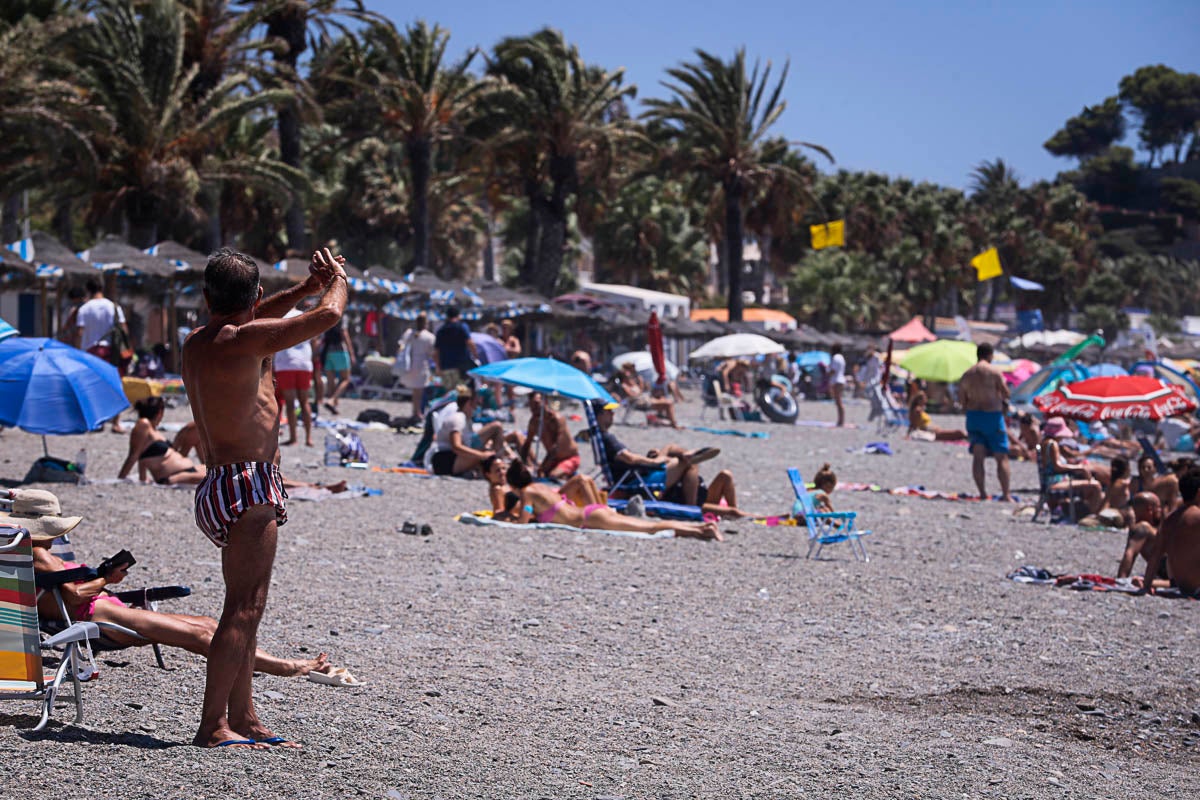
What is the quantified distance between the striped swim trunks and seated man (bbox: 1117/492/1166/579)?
6.45 meters

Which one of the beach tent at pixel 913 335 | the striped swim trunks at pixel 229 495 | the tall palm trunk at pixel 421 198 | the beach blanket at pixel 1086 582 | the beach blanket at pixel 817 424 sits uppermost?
the tall palm trunk at pixel 421 198

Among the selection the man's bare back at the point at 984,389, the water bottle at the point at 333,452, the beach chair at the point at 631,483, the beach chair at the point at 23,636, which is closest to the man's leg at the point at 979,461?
the man's bare back at the point at 984,389

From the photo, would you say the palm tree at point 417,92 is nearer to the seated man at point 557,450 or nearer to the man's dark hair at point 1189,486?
the seated man at point 557,450

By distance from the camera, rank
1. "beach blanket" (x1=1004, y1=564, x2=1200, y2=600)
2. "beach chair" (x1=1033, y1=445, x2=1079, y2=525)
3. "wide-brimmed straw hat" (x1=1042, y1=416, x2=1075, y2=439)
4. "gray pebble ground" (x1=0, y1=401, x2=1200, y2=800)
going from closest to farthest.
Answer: "gray pebble ground" (x1=0, y1=401, x2=1200, y2=800)
"beach blanket" (x1=1004, y1=564, x2=1200, y2=600)
"beach chair" (x1=1033, y1=445, x2=1079, y2=525)
"wide-brimmed straw hat" (x1=1042, y1=416, x2=1075, y2=439)

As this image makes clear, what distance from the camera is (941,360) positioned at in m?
20.0

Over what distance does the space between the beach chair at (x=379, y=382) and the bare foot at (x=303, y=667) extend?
1633cm

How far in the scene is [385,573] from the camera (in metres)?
7.71

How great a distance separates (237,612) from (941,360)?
17325mm

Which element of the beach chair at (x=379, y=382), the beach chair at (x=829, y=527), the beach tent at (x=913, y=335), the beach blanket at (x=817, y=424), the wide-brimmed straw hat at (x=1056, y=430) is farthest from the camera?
the beach tent at (x=913, y=335)

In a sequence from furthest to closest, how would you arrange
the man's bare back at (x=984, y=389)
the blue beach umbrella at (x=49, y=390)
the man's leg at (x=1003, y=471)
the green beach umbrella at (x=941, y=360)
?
the green beach umbrella at (x=941, y=360), the man's leg at (x=1003, y=471), the man's bare back at (x=984, y=389), the blue beach umbrella at (x=49, y=390)

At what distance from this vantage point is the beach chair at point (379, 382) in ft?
70.6

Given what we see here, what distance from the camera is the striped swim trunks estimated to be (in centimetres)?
384

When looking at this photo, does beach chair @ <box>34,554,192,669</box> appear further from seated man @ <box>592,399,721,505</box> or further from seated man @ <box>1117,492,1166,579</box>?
seated man @ <box>1117,492,1166,579</box>

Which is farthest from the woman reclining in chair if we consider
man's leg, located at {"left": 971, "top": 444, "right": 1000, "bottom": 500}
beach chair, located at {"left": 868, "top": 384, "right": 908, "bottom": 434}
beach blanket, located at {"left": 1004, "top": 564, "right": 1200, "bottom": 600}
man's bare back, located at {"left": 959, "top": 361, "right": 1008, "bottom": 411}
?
beach chair, located at {"left": 868, "top": 384, "right": 908, "bottom": 434}
